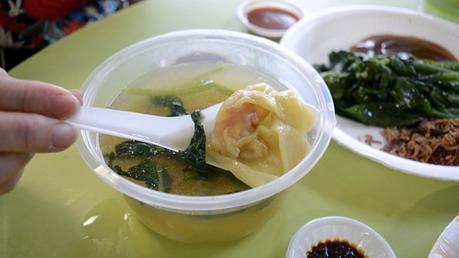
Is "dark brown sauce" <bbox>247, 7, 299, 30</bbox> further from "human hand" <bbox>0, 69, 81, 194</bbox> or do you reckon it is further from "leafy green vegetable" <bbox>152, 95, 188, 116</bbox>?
"human hand" <bbox>0, 69, 81, 194</bbox>

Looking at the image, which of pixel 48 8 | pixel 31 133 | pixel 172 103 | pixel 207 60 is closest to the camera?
pixel 31 133

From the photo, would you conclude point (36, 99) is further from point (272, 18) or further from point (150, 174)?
point (272, 18)

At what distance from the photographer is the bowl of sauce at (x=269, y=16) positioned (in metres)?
1.84

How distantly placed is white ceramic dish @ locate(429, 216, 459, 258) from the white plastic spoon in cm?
57

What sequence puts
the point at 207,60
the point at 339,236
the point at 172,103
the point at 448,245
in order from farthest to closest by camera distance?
the point at 207,60
the point at 172,103
the point at 339,236
the point at 448,245

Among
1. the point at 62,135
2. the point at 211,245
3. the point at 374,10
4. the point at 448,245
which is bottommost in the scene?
the point at 211,245

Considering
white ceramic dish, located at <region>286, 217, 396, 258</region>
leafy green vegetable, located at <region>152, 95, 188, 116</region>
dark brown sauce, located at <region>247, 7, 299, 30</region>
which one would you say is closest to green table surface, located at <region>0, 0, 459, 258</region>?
white ceramic dish, located at <region>286, 217, 396, 258</region>

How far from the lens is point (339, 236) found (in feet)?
3.47

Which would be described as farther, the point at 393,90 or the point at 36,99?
the point at 393,90

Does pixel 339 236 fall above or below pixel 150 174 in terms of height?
below

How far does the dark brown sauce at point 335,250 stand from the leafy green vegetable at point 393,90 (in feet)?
2.23

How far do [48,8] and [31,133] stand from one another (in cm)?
131

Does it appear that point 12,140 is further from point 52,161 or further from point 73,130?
point 52,161

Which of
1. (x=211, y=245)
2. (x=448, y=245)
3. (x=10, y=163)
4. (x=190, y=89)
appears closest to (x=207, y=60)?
(x=190, y=89)
